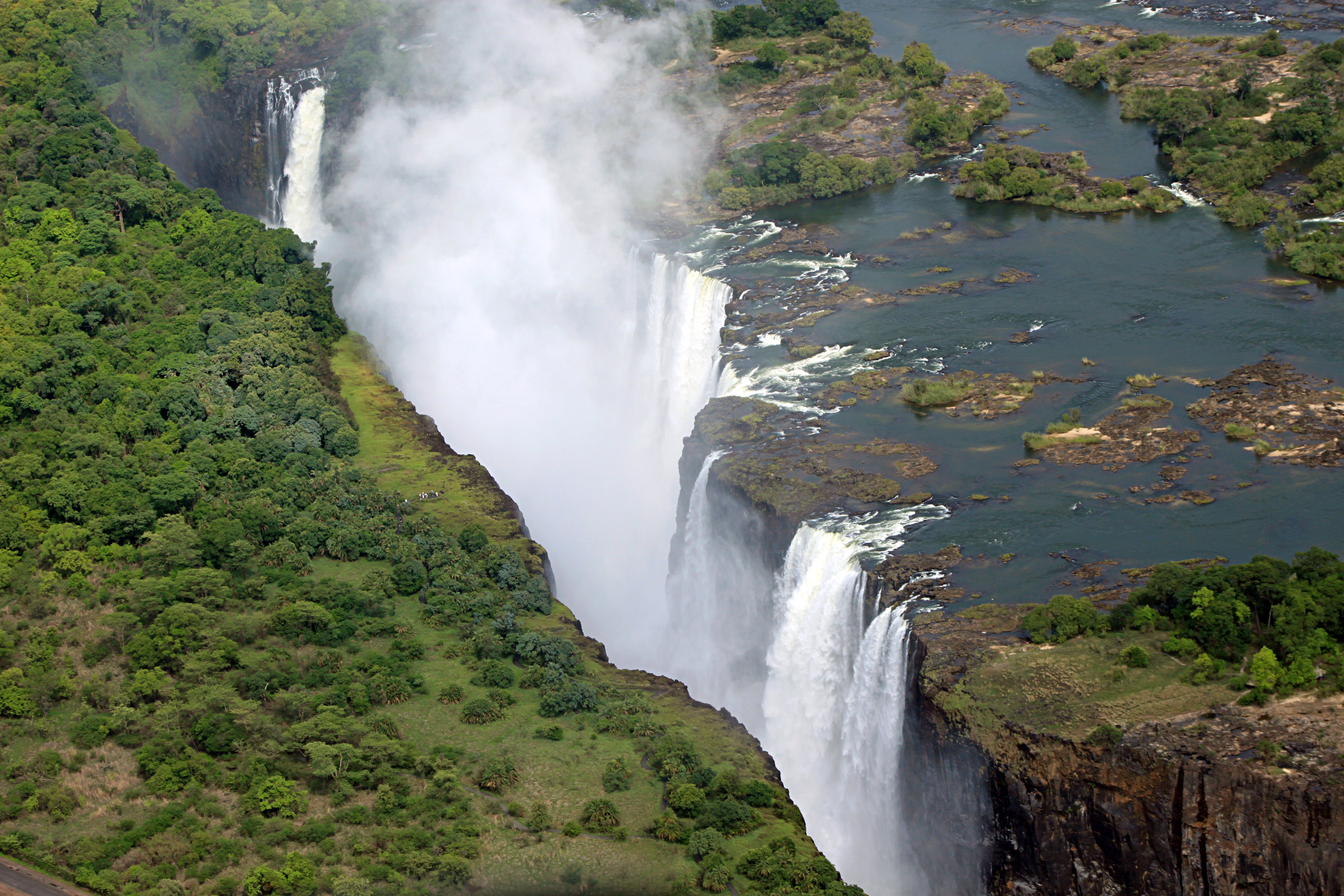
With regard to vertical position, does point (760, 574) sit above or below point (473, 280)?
below

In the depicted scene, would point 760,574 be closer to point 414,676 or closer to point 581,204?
point 414,676

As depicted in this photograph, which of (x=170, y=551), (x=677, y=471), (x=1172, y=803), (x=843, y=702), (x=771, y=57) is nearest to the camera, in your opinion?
(x=1172, y=803)

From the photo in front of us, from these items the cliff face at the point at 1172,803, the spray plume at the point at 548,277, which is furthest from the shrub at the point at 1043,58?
the cliff face at the point at 1172,803

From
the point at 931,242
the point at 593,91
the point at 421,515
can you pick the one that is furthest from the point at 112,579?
the point at 593,91

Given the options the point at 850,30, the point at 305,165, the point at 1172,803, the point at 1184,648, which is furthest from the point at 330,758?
the point at 850,30

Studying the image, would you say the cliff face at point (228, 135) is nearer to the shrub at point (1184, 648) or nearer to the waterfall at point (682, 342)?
the waterfall at point (682, 342)

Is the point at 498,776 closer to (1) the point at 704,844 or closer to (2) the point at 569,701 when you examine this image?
(2) the point at 569,701

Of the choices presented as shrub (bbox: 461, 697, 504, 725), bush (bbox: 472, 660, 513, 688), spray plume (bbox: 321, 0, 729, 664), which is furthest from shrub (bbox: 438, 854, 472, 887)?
spray plume (bbox: 321, 0, 729, 664)
